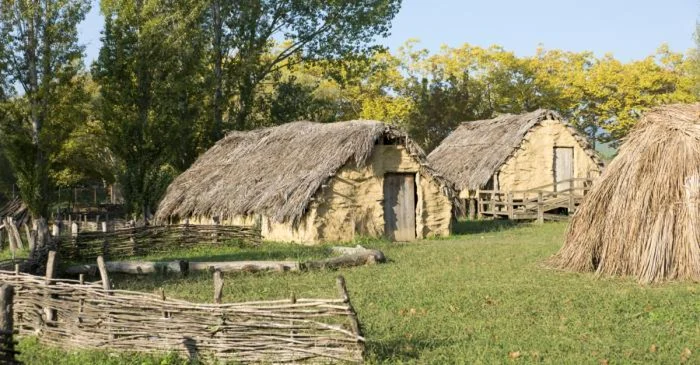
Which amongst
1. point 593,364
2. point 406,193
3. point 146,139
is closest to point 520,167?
point 406,193

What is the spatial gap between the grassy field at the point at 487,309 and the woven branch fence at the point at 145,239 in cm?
350

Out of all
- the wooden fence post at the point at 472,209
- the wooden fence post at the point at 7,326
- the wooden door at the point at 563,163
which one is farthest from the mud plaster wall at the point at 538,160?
the wooden fence post at the point at 7,326

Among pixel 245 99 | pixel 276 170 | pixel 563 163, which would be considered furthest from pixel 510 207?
pixel 245 99

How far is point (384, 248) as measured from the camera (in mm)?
19734

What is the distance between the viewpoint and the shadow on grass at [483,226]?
25156mm

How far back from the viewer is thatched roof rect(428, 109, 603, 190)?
101 feet

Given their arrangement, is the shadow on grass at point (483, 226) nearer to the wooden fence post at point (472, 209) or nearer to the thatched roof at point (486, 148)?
the wooden fence post at point (472, 209)

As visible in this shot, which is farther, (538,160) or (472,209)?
(472,209)

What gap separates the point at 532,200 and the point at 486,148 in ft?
10.5

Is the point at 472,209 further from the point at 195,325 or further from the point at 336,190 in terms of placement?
the point at 195,325

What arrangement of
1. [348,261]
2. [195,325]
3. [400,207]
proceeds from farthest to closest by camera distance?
[400,207], [348,261], [195,325]

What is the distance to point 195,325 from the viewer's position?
8.38 metres

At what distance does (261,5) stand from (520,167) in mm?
14627

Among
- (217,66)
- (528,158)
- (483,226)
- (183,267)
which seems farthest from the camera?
(217,66)
